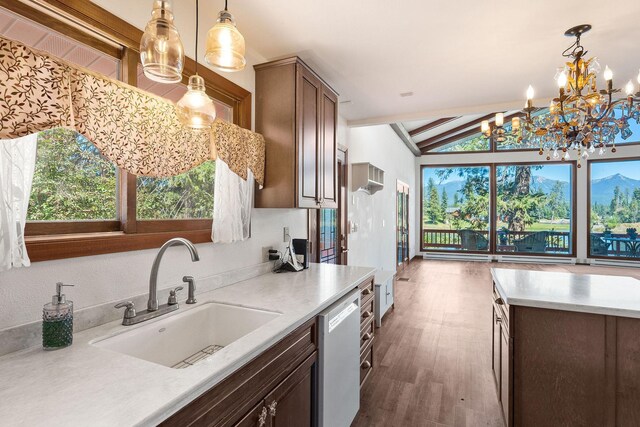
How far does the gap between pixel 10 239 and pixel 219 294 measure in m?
0.99

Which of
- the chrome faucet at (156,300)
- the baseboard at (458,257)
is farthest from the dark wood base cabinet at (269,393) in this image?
the baseboard at (458,257)

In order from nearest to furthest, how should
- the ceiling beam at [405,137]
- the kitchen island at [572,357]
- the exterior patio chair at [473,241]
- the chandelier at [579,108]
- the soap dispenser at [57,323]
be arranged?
the soap dispenser at [57,323], the kitchen island at [572,357], the chandelier at [579,108], the ceiling beam at [405,137], the exterior patio chair at [473,241]

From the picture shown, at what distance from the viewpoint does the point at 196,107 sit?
1448mm

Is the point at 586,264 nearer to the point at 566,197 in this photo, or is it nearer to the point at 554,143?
the point at 566,197

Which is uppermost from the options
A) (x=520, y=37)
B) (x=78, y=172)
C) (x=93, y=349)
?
(x=520, y=37)

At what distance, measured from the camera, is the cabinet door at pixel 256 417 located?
1.13m

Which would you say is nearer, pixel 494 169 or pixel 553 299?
pixel 553 299

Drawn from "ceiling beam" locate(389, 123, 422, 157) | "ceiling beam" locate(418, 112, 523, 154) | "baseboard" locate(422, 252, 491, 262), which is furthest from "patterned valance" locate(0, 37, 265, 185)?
"baseboard" locate(422, 252, 491, 262)

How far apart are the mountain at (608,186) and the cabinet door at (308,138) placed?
8523mm

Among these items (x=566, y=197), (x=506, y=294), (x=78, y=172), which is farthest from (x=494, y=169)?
(x=78, y=172)

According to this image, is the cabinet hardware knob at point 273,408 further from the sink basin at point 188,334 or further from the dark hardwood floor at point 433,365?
the dark hardwood floor at point 433,365

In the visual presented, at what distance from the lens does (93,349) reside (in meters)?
1.14

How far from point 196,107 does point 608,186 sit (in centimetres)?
982

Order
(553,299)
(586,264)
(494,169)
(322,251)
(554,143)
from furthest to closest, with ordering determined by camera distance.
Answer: (494,169)
(586,264)
(322,251)
(554,143)
(553,299)
